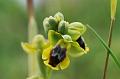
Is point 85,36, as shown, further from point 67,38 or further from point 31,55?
point 67,38

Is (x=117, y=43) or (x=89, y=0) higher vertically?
(x=89, y=0)

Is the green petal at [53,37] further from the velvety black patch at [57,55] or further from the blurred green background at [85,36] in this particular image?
the blurred green background at [85,36]

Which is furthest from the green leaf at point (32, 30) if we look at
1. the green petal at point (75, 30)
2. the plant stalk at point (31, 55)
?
the green petal at point (75, 30)

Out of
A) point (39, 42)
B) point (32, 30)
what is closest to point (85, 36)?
point (32, 30)

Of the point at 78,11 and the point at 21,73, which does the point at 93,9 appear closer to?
the point at 78,11

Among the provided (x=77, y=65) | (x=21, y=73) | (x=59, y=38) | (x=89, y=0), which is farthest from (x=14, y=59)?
(x=59, y=38)

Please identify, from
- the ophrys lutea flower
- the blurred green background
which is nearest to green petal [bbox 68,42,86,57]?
the ophrys lutea flower

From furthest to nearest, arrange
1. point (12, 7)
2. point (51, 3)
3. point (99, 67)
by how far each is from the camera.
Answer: point (12, 7) → point (51, 3) → point (99, 67)
